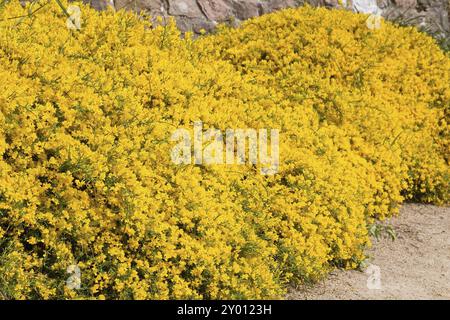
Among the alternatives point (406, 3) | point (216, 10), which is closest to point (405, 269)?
point (216, 10)

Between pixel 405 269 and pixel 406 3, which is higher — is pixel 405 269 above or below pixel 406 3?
below

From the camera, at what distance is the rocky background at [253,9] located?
651 cm

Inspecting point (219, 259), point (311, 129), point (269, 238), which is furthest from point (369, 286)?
point (311, 129)

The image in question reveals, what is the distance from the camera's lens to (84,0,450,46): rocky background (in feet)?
21.4

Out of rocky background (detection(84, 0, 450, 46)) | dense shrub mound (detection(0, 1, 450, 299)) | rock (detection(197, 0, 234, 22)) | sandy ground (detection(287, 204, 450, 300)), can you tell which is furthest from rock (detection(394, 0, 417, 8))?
sandy ground (detection(287, 204, 450, 300))

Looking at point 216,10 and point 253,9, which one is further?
point 253,9

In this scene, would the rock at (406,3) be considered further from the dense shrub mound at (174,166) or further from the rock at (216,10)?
the dense shrub mound at (174,166)

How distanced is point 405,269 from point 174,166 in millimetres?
1802

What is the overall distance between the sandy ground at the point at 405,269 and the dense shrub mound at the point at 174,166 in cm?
14

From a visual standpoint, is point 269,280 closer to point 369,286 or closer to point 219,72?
point 369,286

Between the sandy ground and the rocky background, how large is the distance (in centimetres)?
244

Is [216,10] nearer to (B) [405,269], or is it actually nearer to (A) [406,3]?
(A) [406,3]

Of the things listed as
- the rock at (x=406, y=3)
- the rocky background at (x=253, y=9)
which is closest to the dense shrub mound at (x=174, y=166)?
the rocky background at (x=253, y=9)

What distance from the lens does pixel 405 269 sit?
16.0 feet
